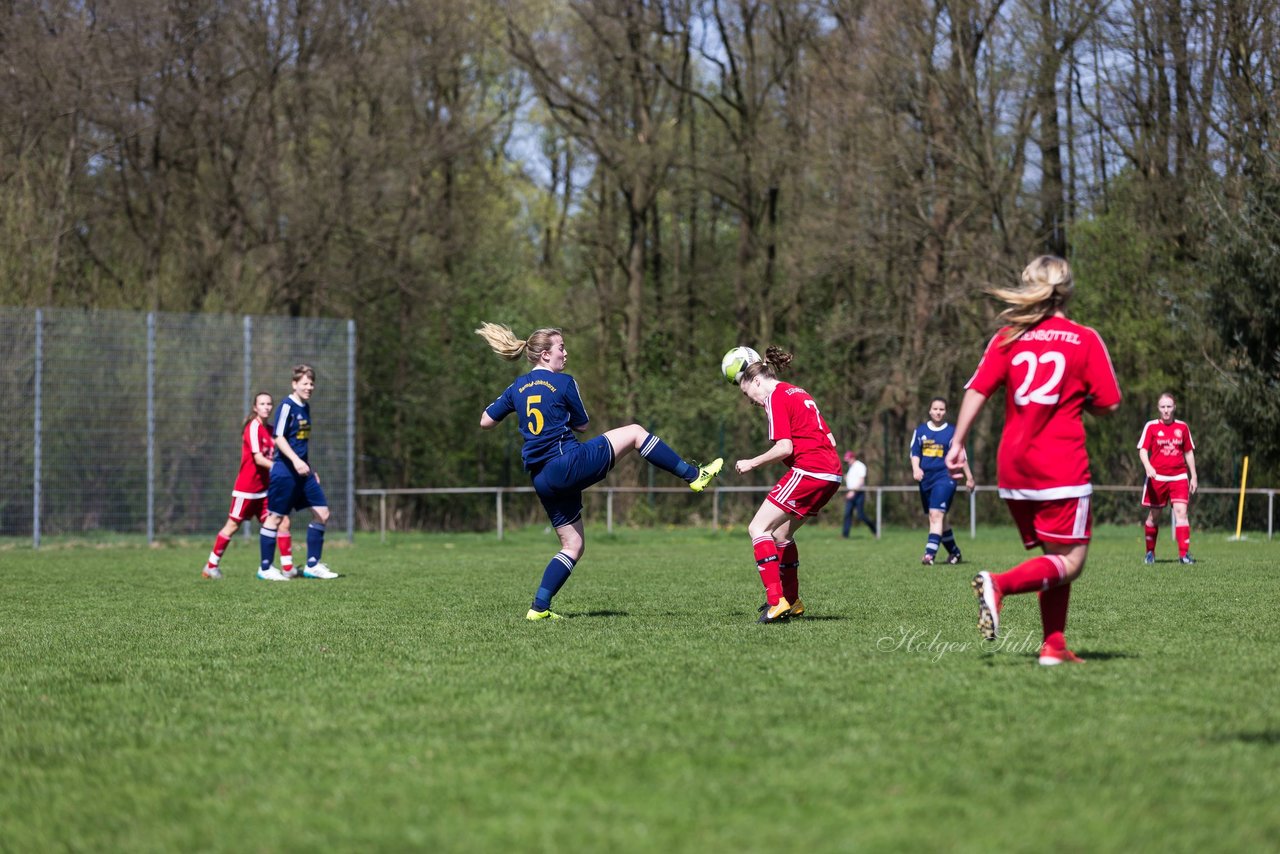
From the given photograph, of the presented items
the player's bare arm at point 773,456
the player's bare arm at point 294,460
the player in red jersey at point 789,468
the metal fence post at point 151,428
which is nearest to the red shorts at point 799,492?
the player in red jersey at point 789,468

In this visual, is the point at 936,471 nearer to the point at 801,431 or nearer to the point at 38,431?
the point at 801,431

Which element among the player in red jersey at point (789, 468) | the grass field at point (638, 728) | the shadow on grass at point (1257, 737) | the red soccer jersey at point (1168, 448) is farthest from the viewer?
the red soccer jersey at point (1168, 448)

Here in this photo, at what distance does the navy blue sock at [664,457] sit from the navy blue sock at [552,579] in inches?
41.7

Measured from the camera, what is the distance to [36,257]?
2502 centimetres

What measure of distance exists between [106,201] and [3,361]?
922 cm

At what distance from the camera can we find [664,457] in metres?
8.81

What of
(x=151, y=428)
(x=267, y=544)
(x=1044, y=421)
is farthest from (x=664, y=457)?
(x=151, y=428)

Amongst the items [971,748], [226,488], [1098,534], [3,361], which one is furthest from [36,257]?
[971,748]

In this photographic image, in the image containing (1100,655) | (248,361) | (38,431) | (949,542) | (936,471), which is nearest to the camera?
(1100,655)

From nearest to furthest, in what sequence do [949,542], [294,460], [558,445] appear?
[558,445] < [294,460] < [949,542]

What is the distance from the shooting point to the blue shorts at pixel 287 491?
562 inches

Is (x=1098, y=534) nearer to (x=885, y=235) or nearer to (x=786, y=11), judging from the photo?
(x=885, y=235)

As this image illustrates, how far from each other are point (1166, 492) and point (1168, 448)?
1.68 ft

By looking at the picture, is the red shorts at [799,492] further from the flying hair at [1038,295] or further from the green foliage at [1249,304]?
the green foliage at [1249,304]
